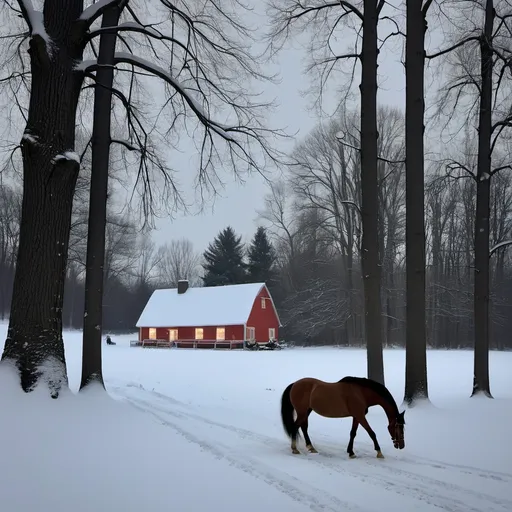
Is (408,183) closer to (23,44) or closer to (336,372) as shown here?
(23,44)

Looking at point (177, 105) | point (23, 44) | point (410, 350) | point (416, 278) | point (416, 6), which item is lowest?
point (410, 350)

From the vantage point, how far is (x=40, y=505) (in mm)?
3914

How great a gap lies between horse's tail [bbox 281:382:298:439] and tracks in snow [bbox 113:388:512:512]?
24 cm

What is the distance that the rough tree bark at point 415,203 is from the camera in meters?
10.4

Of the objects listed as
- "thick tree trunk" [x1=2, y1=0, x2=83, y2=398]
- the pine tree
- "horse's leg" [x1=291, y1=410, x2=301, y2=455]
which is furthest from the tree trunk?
the pine tree

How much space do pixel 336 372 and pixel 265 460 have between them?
47.3 ft

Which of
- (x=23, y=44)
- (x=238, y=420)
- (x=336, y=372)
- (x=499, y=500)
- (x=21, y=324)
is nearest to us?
(x=499, y=500)

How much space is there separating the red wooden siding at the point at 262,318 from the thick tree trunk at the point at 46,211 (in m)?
36.5

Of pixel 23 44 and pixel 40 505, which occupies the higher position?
pixel 23 44

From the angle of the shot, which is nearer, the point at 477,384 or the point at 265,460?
the point at 265,460

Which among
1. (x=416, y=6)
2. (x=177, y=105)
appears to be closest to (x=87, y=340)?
(x=177, y=105)

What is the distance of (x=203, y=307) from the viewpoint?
4647 cm

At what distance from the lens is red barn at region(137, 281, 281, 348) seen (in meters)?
43.4

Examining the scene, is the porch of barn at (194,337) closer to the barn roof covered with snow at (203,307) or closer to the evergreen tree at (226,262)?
the barn roof covered with snow at (203,307)
